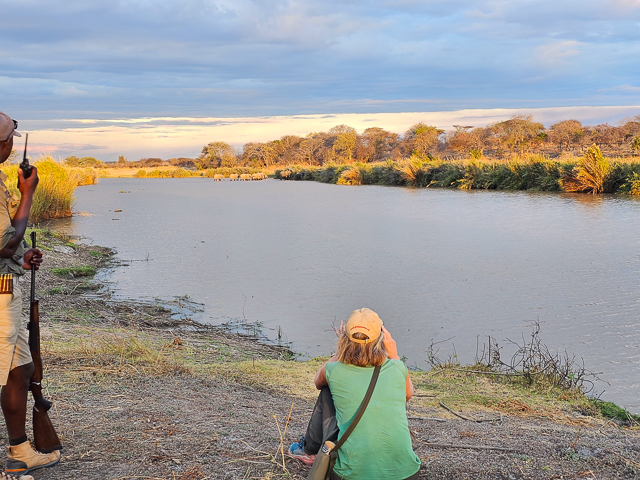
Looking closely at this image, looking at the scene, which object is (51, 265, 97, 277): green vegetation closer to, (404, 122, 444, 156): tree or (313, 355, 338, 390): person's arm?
(313, 355, 338, 390): person's arm

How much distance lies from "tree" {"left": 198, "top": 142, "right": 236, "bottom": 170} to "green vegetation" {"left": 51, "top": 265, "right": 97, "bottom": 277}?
76140mm

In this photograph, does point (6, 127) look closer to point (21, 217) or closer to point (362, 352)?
point (21, 217)

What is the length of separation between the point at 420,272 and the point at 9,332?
323 inches

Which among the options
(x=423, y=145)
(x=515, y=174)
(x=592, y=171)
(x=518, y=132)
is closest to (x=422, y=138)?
(x=423, y=145)

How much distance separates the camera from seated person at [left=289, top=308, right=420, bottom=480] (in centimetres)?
243

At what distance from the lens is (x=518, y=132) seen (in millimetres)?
57344

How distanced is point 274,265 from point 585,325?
593cm

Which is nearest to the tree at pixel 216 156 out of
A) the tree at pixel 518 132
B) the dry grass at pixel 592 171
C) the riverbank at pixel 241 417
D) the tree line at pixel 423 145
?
the tree line at pixel 423 145

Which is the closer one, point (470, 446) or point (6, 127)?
point (6, 127)

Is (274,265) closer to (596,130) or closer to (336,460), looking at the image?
(336,460)

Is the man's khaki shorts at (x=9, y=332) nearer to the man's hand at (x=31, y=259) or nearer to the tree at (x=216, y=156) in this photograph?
the man's hand at (x=31, y=259)

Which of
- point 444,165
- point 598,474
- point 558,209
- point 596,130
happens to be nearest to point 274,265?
point 598,474

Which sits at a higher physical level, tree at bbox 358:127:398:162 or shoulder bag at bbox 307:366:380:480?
tree at bbox 358:127:398:162

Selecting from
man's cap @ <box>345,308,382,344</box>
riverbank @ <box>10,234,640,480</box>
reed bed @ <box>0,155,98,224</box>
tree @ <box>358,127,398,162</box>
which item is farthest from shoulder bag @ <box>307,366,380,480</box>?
tree @ <box>358,127,398,162</box>
